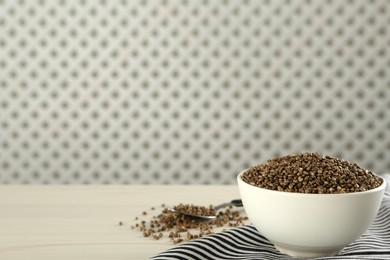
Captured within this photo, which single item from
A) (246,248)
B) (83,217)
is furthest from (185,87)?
(246,248)

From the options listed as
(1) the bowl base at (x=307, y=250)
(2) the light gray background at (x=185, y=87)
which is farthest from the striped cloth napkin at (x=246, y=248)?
(2) the light gray background at (x=185, y=87)

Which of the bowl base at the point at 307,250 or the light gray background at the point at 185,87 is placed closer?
the bowl base at the point at 307,250

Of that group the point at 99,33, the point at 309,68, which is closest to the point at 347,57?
the point at 309,68

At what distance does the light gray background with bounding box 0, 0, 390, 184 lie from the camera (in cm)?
265

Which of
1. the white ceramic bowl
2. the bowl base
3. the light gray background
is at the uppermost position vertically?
the light gray background

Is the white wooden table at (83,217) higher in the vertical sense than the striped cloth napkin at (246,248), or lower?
higher

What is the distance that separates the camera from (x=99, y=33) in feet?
8.79

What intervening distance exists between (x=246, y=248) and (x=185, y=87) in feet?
6.77

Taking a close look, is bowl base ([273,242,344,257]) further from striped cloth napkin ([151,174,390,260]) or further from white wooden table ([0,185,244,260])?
white wooden table ([0,185,244,260])

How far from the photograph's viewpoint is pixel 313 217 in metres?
0.60

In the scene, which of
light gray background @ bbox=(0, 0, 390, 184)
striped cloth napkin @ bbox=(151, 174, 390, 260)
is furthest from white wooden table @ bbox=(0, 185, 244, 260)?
light gray background @ bbox=(0, 0, 390, 184)

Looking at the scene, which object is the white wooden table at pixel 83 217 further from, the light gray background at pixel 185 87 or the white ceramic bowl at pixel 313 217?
the light gray background at pixel 185 87

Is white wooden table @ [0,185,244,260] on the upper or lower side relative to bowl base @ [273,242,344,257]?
upper

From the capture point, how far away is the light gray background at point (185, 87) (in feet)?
8.70
